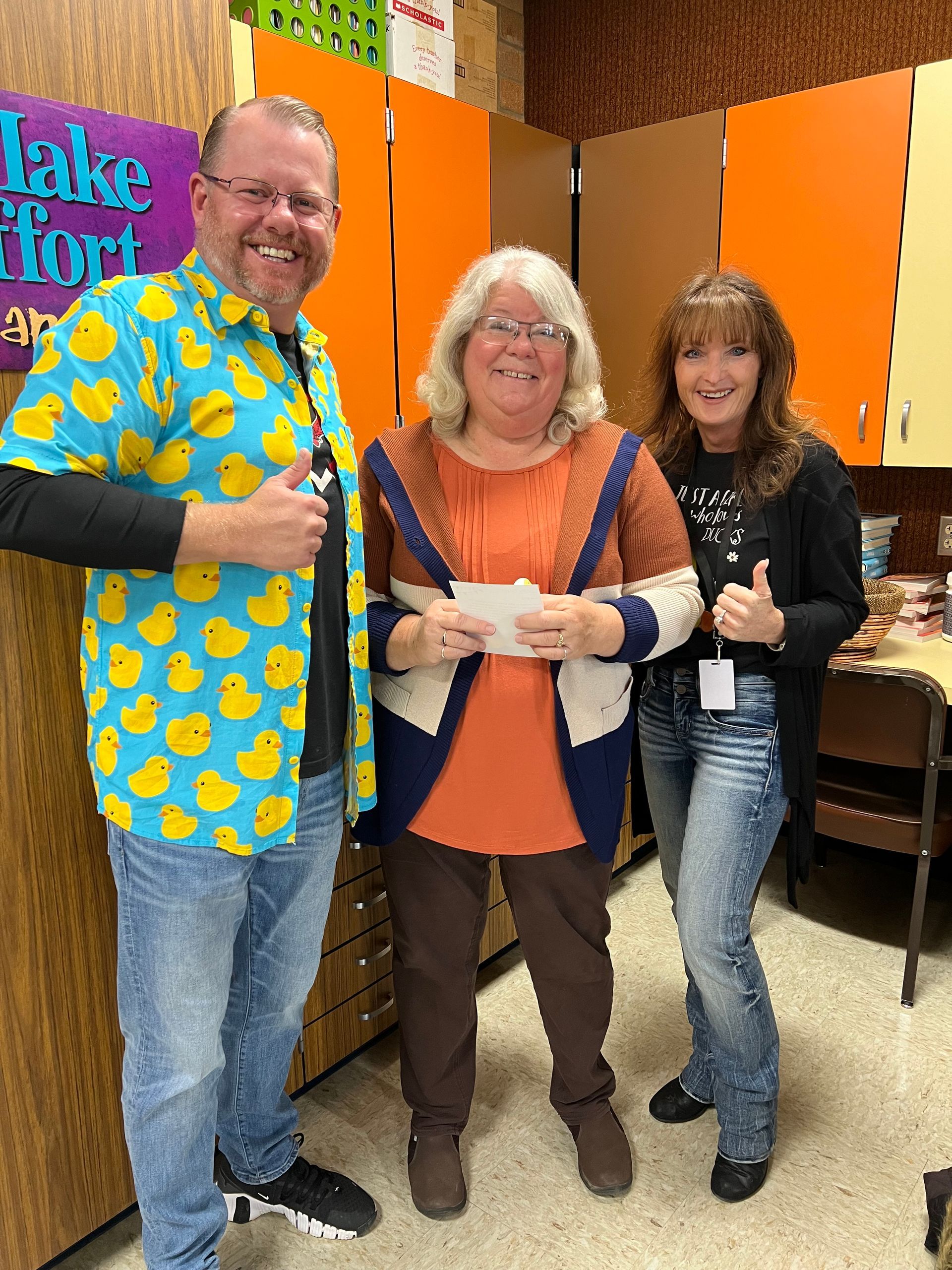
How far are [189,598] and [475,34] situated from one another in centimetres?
258

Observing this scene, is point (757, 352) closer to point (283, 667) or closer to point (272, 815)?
point (283, 667)

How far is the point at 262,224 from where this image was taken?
1.23 meters

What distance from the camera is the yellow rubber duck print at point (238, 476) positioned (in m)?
1.22

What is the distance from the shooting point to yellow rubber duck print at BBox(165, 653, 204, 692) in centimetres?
121

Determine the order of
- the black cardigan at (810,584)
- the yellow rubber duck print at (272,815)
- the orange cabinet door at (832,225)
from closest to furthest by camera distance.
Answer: the yellow rubber duck print at (272,815)
the black cardigan at (810,584)
the orange cabinet door at (832,225)

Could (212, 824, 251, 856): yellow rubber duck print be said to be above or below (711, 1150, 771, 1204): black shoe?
above

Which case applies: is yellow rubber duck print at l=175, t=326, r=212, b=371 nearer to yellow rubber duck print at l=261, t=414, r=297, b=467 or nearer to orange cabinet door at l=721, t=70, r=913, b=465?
yellow rubber duck print at l=261, t=414, r=297, b=467

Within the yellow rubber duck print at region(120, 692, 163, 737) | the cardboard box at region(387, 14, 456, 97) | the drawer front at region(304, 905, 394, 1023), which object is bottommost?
the drawer front at region(304, 905, 394, 1023)

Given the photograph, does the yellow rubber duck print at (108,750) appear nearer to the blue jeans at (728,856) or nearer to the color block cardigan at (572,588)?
the color block cardigan at (572,588)

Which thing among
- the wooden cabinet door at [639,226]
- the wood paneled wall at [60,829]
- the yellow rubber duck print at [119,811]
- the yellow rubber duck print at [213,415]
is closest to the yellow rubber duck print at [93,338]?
the yellow rubber duck print at [213,415]

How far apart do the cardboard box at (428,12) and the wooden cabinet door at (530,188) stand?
0.24 m

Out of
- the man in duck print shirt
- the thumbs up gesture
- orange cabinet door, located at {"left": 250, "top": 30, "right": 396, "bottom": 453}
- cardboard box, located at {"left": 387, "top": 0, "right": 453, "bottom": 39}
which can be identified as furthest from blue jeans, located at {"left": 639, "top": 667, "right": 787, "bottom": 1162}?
Answer: cardboard box, located at {"left": 387, "top": 0, "right": 453, "bottom": 39}

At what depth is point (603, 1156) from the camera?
69.1 inches

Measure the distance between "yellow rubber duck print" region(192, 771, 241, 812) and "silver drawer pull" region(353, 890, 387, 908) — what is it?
763 mm
